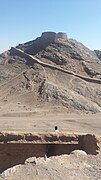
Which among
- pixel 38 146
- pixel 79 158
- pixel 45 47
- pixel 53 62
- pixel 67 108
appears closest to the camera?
pixel 79 158

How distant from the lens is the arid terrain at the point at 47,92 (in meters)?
23.5

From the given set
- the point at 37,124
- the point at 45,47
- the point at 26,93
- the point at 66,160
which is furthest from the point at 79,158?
the point at 45,47

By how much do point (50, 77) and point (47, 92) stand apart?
3.17 m

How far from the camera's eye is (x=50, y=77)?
1363 inches

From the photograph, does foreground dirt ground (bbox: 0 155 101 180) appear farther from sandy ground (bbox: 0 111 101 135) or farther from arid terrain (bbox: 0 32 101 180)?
sandy ground (bbox: 0 111 101 135)

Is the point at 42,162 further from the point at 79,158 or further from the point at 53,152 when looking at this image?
the point at 53,152

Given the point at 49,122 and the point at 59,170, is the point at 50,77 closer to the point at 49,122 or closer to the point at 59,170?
the point at 49,122

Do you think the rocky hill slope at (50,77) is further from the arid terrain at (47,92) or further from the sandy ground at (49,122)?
the sandy ground at (49,122)

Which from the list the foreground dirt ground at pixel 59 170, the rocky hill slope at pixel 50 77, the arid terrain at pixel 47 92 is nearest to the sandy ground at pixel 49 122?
the arid terrain at pixel 47 92

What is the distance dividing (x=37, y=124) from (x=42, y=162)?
15.7 metres

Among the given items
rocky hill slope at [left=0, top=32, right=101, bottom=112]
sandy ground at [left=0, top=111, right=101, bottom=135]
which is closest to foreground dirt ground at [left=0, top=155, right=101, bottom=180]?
sandy ground at [left=0, top=111, right=101, bottom=135]

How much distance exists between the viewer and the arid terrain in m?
23.5

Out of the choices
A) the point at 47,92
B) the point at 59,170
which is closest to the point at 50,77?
the point at 47,92

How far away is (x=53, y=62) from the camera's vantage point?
37125 millimetres
